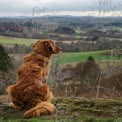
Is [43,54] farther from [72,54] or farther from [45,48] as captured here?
[72,54]

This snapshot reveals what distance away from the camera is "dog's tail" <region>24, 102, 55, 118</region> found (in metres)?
7.16

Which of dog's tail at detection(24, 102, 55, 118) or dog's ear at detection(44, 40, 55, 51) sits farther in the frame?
dog's ear at detection(44, 40, 55, 51)

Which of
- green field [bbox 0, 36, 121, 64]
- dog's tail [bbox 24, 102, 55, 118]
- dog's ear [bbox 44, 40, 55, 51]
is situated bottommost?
green field [bbox 0, 36, 121, 64]

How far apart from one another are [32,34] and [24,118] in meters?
32.7

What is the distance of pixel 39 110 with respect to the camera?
287 inches

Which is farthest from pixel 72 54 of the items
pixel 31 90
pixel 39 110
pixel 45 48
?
pixel 39 110

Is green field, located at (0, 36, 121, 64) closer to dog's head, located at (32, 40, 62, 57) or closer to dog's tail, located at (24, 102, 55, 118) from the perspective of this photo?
dog's head, located at (32, 40, 62, 57)

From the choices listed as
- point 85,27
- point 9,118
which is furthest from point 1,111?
point 85,27

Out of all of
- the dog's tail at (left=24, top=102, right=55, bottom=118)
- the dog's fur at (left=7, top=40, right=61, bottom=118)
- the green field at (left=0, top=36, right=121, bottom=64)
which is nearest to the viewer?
the dog's tail at (left=24, top=102, right=55, bottom=118)

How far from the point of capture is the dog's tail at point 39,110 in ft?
23.5

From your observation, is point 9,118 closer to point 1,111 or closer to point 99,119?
point 1,111

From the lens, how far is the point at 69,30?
177ft

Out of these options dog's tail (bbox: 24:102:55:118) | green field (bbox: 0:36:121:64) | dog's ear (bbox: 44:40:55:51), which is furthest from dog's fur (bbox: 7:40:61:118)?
green field (bbox: 0:36:121:64)

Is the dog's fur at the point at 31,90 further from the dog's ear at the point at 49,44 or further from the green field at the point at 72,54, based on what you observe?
the green field at the point at 72,54
